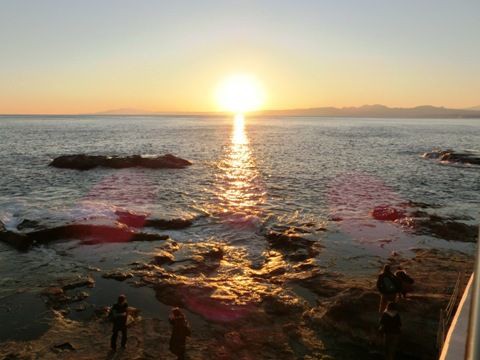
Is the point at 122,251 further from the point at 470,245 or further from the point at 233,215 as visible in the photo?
the point at 470,245

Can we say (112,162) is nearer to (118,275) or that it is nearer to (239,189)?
(239,189)

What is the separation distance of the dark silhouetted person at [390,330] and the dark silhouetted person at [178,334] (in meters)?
6.10

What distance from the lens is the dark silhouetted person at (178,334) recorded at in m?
13.2

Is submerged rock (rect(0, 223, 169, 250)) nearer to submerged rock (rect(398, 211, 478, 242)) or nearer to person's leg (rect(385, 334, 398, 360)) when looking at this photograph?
person's leg (rect(385, 334, 398, 360))

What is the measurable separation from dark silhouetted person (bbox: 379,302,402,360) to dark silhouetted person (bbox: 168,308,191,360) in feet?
20.0

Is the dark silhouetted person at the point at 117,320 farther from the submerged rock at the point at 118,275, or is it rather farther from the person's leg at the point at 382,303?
the person's leg at the point at 382,303

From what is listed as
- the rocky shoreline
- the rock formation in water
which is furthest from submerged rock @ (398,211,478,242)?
the rock formation in water

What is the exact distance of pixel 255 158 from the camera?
77812mm

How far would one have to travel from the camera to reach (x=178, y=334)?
13.3 metres

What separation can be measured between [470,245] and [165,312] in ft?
61.1

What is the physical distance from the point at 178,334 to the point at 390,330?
255 inches

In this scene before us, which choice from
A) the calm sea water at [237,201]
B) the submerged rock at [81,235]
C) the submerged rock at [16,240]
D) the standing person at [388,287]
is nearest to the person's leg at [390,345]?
the standing person at [388,287]

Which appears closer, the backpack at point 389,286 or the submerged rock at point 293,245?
the backpack at point 389,286

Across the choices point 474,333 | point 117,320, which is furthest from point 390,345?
point 474,333
